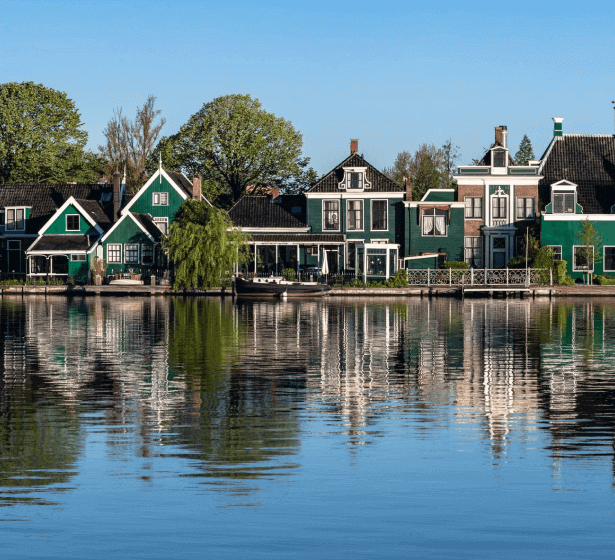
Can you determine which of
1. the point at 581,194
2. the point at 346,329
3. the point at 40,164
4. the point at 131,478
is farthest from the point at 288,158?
the point at 131,478

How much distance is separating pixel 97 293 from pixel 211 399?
54499 millimetres

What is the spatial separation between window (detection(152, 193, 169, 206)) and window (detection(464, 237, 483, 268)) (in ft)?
76.9

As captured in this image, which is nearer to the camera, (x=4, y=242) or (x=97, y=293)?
(x=97, y=293)

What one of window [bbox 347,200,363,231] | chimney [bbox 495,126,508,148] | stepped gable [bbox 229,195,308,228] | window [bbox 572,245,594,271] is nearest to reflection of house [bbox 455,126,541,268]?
chimney [bbox 495,126,508,148]

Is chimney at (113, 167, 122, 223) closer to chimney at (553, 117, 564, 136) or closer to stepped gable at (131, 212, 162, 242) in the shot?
stepped gable at (131, 212, 162, 242)

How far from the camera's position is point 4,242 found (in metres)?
85.9

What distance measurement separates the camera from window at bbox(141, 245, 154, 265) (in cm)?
7825

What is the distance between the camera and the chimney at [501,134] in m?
79.2

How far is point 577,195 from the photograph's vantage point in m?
76.6

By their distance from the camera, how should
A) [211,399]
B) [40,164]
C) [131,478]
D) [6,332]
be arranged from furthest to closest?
1. [40,164]
2. [6,332]
3. [211,399]
4. [131,478]

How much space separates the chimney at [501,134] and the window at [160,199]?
85.7 feet

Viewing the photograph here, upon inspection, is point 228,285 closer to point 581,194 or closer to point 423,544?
point 581,194

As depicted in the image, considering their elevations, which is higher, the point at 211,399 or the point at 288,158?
the point at 288,158

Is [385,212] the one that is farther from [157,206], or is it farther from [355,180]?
[157,206]
